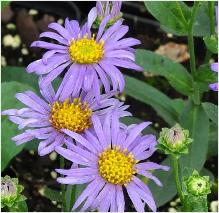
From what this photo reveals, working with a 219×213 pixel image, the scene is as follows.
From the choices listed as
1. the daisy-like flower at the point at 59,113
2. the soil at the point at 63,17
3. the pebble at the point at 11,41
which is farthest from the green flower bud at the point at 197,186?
the pebble at the point at 11,41

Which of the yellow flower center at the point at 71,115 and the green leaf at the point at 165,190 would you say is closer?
the yellow flower center at the point at 71,115

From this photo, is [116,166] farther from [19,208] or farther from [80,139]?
[19,208]

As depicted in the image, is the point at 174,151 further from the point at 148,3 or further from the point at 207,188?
the point at 148,3

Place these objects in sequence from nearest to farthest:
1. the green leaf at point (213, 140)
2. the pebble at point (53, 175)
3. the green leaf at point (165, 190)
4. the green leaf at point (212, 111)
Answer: the green leaf at point (212, 111), the green leaf at point (165, 190), the green leaf at point (213, 140), the pebble at point (53, 175)

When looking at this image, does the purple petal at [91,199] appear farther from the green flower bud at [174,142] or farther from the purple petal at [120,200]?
the green flower bud at [174,142]

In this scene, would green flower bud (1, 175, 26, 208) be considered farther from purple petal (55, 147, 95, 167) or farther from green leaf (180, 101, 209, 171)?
green leaf (180, 101, 209, 171)

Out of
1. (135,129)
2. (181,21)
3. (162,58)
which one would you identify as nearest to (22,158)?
(162,58)

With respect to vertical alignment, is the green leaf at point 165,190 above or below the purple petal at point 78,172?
below
